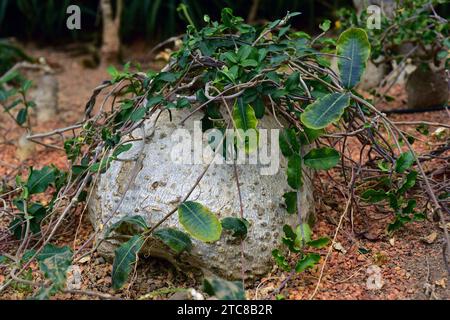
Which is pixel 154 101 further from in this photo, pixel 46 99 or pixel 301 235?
pixel 46 99

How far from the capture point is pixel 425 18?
2.34 meters

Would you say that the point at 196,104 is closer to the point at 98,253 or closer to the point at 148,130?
the point at 148,130

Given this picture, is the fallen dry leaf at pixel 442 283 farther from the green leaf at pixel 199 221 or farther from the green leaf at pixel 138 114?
the green leaf at pixel 138 114

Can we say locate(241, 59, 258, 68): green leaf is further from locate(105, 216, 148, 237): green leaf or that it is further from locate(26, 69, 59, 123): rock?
locate(26, 69, 59, 123): rock

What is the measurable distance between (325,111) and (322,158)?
167 mm

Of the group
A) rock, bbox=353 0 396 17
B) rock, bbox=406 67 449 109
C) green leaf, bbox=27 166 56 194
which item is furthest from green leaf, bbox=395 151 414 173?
rock, bbox=353 0 396 17

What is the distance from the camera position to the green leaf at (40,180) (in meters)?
1.76

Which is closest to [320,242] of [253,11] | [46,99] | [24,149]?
[24,149]

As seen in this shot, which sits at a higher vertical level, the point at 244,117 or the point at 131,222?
the point at 244,117

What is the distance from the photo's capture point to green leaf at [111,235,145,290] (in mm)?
1435

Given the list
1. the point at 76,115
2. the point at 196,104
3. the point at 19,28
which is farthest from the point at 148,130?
the point at 19,28

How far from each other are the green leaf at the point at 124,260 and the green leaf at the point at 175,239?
0.18 ft

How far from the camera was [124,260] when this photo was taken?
1.43m

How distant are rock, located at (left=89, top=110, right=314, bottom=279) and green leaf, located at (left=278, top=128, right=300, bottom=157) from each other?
94mm
